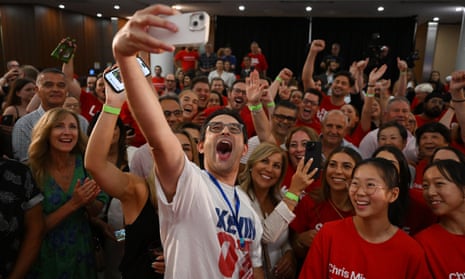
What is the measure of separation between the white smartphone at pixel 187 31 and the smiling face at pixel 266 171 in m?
1.31

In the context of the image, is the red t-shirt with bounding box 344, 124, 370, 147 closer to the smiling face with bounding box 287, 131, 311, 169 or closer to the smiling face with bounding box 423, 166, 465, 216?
the smiling face with bounding box 287, 131, 311, 169

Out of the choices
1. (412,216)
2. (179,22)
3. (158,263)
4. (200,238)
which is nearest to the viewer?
(179,22)

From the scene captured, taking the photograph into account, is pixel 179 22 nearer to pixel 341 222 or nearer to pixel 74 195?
pixel 341 222

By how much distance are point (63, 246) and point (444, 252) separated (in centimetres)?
181

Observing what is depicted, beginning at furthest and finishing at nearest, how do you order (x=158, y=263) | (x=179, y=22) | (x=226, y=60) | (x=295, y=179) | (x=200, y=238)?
1. (x=226, y=60)
2. (x=295, y=179)
3. (x=158, y=263)
4. (x=200, y=238)
5. (x=179, y=22)

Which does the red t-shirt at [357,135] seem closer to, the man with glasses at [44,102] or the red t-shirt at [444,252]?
the red t-shirt at [444,252]

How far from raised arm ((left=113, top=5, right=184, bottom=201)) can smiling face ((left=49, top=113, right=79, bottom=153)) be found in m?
1.15

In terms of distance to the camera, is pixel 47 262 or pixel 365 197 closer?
pixel 365 197

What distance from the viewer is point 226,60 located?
912 cm

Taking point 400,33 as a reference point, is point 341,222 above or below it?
below

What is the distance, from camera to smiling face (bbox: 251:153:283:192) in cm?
204

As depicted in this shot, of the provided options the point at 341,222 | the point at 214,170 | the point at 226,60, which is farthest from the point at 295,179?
the point at 226,60

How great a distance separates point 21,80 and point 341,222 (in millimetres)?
3242

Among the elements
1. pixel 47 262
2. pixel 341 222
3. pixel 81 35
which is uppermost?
pixel 81 35
